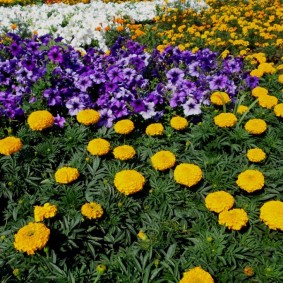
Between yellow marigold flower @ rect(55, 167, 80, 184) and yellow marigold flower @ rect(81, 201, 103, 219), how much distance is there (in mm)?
284

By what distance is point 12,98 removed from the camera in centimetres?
322

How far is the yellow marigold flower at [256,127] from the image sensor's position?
2.86 m

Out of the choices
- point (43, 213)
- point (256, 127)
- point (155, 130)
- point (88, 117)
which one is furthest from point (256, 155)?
point (43, 213)

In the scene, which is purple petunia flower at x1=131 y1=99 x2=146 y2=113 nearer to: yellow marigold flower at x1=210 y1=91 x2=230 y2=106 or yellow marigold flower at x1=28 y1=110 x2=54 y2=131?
yellow marigold flower at x1=210 y1=91 x2=230 y2=106

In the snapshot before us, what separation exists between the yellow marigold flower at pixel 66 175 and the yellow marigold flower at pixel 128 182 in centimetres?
28

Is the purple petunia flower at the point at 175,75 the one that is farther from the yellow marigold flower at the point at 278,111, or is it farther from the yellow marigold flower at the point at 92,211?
the yellow marigold flower at the point at 92,211

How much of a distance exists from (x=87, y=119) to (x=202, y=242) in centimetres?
132

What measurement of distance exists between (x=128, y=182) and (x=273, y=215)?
876mm

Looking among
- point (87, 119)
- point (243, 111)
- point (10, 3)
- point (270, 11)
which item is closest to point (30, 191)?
point (87, 119)

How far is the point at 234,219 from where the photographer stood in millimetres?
2109

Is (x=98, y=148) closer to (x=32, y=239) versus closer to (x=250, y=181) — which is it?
(x=32, y=239)

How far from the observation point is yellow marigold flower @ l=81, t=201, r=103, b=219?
83.4 inches

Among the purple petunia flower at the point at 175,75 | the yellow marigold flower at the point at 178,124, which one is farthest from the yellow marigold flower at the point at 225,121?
the purple petunia flower at the point at 175,75

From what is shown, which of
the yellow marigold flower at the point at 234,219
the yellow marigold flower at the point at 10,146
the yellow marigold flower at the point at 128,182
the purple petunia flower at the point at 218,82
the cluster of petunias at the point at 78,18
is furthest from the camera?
the cluster of petunias at the point at 78,18
